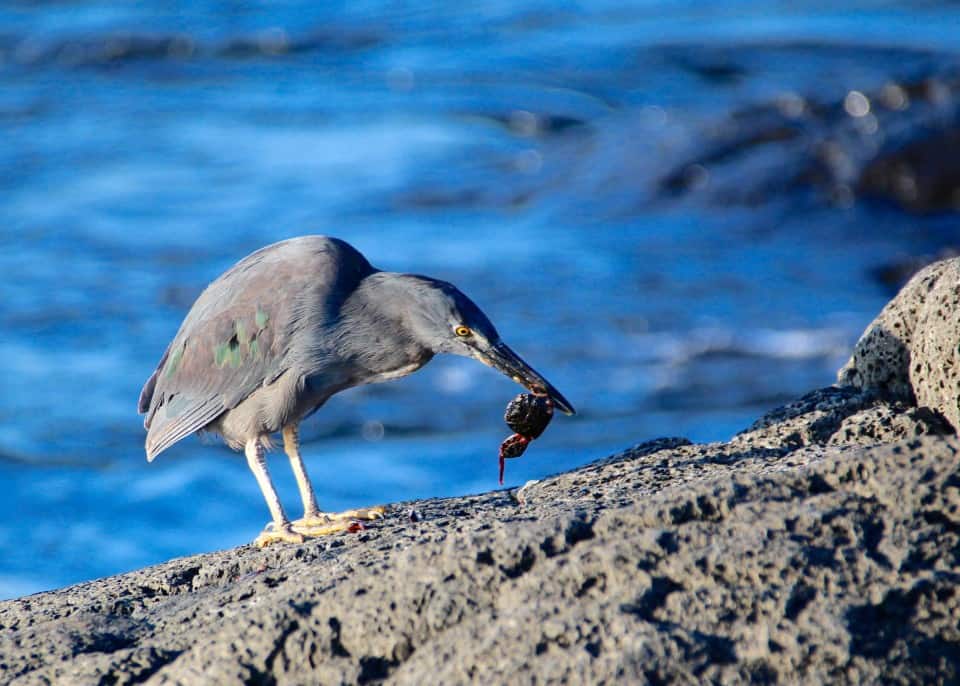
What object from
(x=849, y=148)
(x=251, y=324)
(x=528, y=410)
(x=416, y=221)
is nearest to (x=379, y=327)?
(x=251, y=324)

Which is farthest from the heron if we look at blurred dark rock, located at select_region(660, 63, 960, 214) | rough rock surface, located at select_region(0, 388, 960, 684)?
blurred dark rock, located at select_region(660, 63, 960, 214)

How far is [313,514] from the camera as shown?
5.12 meters

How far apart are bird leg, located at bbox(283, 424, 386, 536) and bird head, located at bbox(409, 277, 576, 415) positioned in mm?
680

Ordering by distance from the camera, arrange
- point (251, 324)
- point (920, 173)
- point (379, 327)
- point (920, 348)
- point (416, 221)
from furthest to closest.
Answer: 1. point (416, 221)
2. point (920, 173)
3. point (251, 324)
4. point (379, 327)
5. point (920, 348)

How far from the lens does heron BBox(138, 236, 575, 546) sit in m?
5.04

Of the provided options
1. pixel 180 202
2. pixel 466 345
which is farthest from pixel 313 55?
pixel 466 345

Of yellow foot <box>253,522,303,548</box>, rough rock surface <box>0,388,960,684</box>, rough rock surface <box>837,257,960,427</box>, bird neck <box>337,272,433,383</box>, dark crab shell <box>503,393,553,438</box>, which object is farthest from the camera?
bird neck <box>337,272,433,383</box>

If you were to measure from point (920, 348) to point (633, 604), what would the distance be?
6.11 ft

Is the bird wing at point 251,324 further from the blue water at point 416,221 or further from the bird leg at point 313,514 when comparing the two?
the blue water at point 416,221

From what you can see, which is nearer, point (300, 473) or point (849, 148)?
point (300, 473)

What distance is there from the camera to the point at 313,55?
19.1 meters

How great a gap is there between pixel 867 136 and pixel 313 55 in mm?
8816

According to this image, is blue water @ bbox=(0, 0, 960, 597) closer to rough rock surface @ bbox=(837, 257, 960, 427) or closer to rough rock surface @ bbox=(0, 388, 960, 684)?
rough rock surface @ bbox=(837, 257, 960, 427)

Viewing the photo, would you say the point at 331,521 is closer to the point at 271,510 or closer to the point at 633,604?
the point at 271,510
